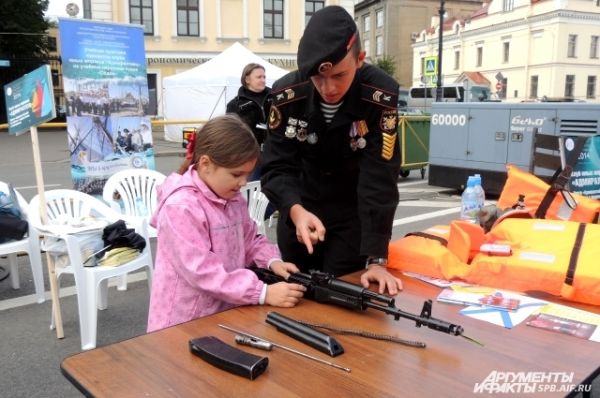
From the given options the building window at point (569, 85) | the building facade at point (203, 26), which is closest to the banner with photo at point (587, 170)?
the building facade at point (203, 26)

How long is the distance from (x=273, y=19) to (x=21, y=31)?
12.6 meters

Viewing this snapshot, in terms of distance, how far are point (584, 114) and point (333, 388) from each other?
6.57 meters

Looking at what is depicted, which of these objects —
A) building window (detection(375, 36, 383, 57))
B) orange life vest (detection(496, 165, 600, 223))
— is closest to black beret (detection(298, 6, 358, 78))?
orange life vest (detection(496, 165, 600, 223))

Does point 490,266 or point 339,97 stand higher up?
point 339,97

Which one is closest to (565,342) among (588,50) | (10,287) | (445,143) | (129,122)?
(10,287)

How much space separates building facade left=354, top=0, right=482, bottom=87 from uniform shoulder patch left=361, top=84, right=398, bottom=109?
56.7 m

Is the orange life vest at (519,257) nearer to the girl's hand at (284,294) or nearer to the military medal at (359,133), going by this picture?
the military medal at (359,133)

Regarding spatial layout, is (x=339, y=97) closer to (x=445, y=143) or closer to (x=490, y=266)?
(x=490, y=266)

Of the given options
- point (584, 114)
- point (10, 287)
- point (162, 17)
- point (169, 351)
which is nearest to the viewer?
point (169, 351)

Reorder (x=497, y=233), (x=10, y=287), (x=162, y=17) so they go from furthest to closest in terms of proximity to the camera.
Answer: (x=162, y=17), (x=10, y=287), (x=497, y=233)

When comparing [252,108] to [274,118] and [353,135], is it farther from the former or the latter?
[353,135]

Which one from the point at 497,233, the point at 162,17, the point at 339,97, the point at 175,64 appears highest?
the point at 162,17

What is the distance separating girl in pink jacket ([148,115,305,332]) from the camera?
166 cm

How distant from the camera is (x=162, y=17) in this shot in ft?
89.6
